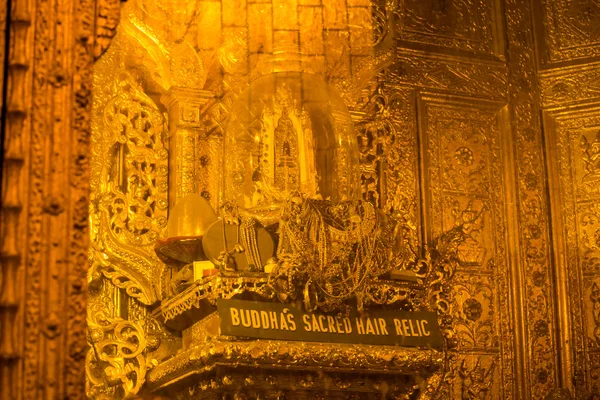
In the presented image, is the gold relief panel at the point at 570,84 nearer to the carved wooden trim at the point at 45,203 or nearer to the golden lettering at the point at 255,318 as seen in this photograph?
the golden lettering at the point at 255,318

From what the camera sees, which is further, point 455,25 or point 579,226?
point 455,25

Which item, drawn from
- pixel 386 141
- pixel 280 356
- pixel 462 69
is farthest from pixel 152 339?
pixel 462 69

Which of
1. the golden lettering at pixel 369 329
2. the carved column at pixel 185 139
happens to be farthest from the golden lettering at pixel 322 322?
the carved column at pixel 185 139

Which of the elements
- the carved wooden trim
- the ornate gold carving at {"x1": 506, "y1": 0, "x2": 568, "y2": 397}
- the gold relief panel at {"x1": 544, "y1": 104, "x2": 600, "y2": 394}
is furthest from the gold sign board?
the carved wooden trim

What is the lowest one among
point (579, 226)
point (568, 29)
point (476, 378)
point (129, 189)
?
point (476, 378)

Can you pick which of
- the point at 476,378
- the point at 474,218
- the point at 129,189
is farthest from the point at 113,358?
the point at 474,218

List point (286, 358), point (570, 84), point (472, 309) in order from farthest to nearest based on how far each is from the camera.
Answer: point (570, 84) → point (472, 309) → point (286, 358)

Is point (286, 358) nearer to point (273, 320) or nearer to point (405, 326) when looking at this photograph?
point (273, 320)

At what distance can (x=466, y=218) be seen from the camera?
657 cm

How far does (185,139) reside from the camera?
235 inches

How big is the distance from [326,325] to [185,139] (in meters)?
1.50

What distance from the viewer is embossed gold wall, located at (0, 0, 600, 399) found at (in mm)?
5879

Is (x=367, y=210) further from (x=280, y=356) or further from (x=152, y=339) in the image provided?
(x=152, y=339)

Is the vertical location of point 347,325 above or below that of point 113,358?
above
